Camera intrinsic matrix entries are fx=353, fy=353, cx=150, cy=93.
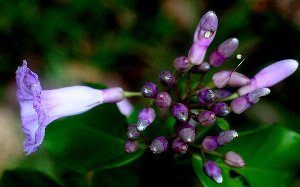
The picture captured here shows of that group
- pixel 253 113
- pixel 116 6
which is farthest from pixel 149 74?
pixel 253 113

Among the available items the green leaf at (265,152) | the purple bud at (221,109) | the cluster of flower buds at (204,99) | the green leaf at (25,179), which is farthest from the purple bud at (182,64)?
the green leaf at (25,179)

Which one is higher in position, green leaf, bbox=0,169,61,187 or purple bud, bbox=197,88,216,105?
green leaf, bbox=0,169,61,187

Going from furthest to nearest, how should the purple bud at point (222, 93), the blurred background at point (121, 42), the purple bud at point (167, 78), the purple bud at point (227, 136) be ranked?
the blurred background at point (121, 42) < the purple bud at point (222, 93) < the purple bud at point (167, 78) < the purple bud at point (227, 136)

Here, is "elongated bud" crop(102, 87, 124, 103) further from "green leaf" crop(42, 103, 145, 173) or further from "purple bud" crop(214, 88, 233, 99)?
"purple bud" crop(214, 88, 233, 99)

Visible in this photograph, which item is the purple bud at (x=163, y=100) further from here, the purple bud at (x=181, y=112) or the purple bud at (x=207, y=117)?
the purple bud at (x=207, y=117)

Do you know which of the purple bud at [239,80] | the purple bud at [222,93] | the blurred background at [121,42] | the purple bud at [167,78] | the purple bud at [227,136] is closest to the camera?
the purple bud at [227,136]

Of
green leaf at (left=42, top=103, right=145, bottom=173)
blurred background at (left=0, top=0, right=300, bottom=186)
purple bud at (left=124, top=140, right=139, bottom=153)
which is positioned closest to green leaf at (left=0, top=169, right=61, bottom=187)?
green leaf at (left=42, top=103, right=145, bottom=173)

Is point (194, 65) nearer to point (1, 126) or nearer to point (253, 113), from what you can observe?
point (253, 113)

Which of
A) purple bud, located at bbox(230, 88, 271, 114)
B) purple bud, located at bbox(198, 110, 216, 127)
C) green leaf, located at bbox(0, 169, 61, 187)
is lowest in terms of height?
purple bud, located at bbox(198, 110, 216, 127)

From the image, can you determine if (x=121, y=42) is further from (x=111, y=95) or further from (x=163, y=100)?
(x=163, y=100)
